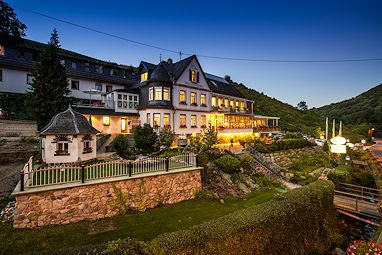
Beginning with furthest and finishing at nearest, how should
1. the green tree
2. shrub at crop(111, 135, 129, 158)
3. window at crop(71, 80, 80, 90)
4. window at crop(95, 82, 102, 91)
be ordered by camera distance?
window at crop(95, 82, 102, 91) < window at crop(71, 80, 80, 90) < shrub at crop(111, 135, 129, 158) < the green tree

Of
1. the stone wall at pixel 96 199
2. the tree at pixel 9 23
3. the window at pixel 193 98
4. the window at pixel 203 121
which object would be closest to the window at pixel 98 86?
the tree at pixel 9 23

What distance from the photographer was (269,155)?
23875 millimetres

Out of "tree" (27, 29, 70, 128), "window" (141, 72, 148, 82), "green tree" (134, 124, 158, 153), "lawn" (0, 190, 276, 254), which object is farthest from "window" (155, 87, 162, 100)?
"lawn" (0, 190, 276, 254)

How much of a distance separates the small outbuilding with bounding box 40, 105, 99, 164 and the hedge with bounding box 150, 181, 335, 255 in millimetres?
11550

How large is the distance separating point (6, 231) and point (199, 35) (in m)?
29.1

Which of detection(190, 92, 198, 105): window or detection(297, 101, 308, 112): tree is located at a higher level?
detection(297, 101, 308, 112): tree

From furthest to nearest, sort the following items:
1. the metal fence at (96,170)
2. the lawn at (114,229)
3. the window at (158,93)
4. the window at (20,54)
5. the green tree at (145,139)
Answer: the window at (20,54)
the window at (158,93)
the green tree at (145,139)
the metal fence at (96,170)
the lawn at (114,229)

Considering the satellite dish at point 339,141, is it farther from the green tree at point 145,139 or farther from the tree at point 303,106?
the tree at point 303,106

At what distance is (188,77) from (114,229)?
69.2 ft

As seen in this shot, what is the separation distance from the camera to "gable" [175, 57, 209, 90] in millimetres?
24266

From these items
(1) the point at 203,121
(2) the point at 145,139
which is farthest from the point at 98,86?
(2) the point at 145,139

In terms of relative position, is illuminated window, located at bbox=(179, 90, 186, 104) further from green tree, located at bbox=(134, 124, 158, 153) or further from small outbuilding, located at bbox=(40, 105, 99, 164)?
small outbuilding, located at bbox=(40, 105, 99, 164)

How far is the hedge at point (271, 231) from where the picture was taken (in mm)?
5031

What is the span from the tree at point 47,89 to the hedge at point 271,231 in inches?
841
